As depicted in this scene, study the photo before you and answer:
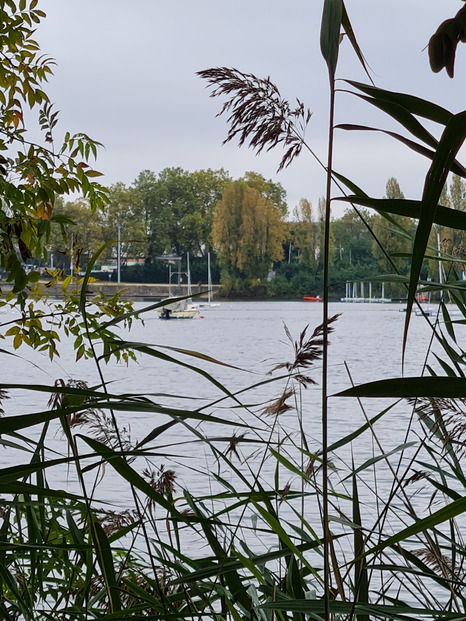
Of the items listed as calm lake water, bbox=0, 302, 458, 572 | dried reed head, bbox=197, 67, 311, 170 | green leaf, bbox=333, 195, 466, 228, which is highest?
dried reed head, bbox=197, 67, 311, 170

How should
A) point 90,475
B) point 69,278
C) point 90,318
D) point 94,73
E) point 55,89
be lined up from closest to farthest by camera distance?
point 90,318
point 69,278
point 90,475
point 94,73
point 55,89

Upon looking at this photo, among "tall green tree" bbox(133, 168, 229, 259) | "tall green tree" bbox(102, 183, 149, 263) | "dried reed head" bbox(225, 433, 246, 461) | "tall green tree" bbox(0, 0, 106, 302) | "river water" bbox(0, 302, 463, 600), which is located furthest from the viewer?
"tall green tree" bbox(133, 168, 229, 259)

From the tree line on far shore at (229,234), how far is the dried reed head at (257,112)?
1679 inches

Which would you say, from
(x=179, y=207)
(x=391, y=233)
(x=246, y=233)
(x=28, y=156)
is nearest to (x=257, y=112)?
(x=391, y=233)

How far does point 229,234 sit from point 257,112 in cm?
4991

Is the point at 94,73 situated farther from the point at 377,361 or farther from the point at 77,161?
the point at 77,161

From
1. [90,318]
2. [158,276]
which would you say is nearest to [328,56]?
[90,318]

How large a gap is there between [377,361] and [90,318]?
2153cm

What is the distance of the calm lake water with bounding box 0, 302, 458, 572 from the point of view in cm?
630

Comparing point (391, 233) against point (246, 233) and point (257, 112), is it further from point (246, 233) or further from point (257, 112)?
point (246, 233)

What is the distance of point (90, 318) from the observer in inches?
65.4

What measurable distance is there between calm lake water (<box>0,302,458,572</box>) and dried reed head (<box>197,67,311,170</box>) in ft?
0.98

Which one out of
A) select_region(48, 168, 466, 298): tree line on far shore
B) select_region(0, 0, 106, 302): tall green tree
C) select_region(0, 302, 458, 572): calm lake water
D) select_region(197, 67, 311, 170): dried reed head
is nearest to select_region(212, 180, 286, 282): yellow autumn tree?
select_region(48, 168, 466, 298): tree line on far shore

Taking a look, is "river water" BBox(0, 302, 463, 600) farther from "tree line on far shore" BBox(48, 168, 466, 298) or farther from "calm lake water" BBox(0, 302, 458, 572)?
"tree line on far shore" BBox(48, 168, 466, 298)
